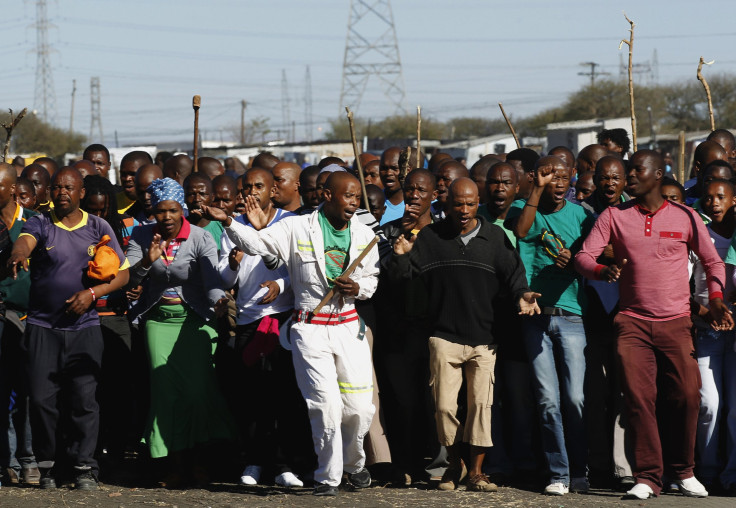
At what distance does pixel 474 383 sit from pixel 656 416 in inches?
55.9

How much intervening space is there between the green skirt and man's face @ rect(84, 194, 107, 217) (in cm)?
148

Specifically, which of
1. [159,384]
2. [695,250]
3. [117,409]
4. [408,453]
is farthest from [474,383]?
[117,409]

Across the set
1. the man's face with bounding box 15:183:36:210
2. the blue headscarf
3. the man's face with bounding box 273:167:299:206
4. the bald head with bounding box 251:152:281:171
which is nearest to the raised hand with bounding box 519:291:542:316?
the man's face with bounding box 273:167:299:206

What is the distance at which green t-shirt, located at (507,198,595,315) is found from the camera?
753 centimetres

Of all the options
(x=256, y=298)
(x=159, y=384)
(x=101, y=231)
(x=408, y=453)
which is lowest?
(x=408, y=453)

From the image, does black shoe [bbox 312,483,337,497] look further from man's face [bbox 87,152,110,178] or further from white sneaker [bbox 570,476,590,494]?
man's face [bbox 87,152,110,178]

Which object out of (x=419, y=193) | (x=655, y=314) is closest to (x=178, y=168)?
(x=419, y=193)

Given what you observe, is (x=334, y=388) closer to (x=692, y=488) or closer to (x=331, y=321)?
(x=331, y=321)

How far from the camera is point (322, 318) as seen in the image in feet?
24.1

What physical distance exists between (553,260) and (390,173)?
10.3 feet

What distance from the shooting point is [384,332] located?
26.1 ft

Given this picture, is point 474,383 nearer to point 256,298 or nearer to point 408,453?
point 408,453

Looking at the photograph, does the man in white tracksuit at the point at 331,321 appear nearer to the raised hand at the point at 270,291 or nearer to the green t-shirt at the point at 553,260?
the raised hand at the point at 270,291

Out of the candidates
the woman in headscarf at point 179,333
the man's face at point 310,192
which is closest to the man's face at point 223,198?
the man's face at point 310,192
